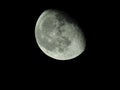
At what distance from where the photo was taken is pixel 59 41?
755cm

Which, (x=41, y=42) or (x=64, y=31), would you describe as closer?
(x=64, y=31)

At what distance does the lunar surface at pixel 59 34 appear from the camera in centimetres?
741

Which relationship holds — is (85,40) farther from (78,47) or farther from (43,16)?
(43,16)

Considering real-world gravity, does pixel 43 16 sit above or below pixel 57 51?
above

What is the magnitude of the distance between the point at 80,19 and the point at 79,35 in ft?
1.18

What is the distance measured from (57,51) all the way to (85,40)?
69 centimetres

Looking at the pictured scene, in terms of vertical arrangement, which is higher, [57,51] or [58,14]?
[58,14]

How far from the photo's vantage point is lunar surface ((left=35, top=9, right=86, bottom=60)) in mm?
7414

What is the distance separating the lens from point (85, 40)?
7.79 metres

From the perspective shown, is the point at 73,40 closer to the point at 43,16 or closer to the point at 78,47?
the point at 78,47

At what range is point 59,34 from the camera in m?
7.41

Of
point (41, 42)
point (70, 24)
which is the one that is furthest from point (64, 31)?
point (41, 42)

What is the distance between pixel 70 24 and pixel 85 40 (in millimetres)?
580

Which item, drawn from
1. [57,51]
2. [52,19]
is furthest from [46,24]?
[57,51]
